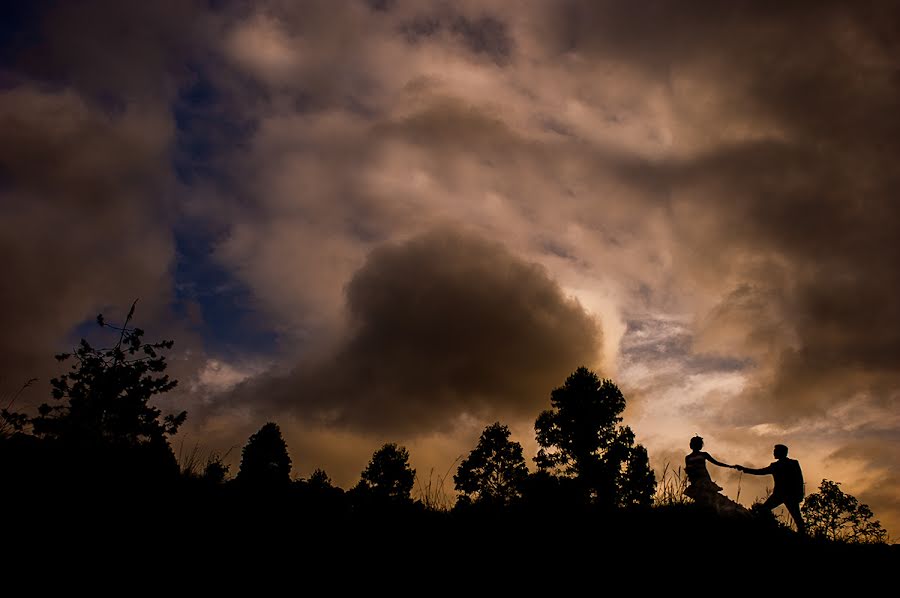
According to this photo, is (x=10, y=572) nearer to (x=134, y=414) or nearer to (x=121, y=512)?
(x=121, y=512)

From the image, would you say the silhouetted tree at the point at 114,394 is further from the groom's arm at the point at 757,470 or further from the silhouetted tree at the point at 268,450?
the groom's arm at the point at 757,470

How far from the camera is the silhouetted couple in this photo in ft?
32.7

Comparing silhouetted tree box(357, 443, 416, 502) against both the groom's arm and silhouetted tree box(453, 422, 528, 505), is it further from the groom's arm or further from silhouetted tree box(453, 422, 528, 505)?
the groom's arm

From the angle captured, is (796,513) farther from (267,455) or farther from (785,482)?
(267,455)

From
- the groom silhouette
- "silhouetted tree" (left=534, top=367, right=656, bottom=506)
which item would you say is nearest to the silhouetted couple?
the groom silhouette

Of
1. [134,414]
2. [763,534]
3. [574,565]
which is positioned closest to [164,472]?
[574,565]

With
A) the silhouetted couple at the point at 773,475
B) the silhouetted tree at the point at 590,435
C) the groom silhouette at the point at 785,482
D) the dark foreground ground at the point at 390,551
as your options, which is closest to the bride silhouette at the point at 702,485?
the silhouetted couple at the point at 773,475

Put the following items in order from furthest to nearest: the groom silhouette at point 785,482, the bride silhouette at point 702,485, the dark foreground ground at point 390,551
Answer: the groom silhouette at point 785,482, the bride silhouette at point 702,485, the dark foreground ground at point 390,551

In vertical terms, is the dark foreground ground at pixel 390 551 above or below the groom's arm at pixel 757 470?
below

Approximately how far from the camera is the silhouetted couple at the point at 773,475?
998 cm

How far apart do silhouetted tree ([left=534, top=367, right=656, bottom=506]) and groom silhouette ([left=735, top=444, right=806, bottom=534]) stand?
755 inches

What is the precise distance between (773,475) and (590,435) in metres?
21.4

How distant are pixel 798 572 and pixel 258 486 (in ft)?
24.2

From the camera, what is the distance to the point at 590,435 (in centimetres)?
3192
